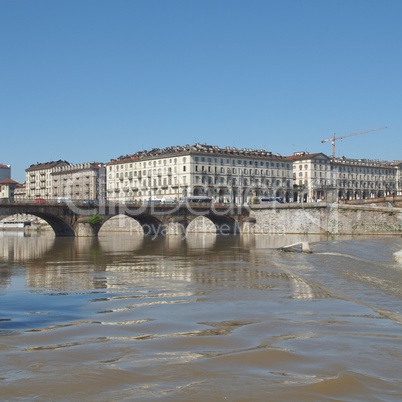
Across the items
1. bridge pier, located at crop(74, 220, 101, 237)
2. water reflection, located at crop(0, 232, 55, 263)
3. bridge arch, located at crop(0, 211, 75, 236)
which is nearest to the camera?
water reflection, located at crop(0, 232, 55, 263)

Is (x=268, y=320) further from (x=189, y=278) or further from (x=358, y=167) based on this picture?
(x=358, y=167)

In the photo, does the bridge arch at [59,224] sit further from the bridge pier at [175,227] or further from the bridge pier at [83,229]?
the bridge pier at [175,227]

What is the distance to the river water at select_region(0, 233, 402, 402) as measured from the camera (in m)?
7.86

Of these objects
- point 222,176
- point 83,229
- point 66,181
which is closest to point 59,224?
point 83,229

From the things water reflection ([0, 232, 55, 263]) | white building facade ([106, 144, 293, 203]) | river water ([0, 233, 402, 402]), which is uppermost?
white building facade ([106, 144, 293, 203])

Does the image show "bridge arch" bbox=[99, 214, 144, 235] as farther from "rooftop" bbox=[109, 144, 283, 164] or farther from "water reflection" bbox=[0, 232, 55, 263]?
"water reflection" bbox=[0, 232, 55, 263]

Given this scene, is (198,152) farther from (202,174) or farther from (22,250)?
(22,250)

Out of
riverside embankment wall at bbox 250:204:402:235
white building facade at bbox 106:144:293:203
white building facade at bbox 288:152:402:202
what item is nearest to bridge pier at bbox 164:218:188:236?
riverside embankment wall at bbox 250:204:402:235

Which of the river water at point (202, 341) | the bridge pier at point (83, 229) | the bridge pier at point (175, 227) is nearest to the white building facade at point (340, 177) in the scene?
the bridge pier at point (175, 227)

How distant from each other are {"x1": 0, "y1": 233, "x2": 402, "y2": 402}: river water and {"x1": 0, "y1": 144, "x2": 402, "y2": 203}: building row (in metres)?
98.0

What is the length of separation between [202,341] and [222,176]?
12768 cm

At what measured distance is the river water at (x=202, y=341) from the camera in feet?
25.8

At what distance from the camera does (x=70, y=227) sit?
80.8m

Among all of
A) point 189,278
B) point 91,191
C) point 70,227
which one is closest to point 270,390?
point 189,278
